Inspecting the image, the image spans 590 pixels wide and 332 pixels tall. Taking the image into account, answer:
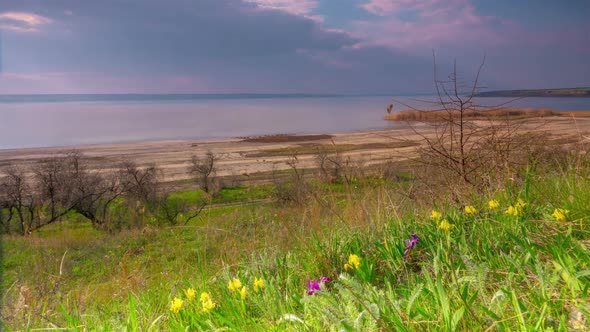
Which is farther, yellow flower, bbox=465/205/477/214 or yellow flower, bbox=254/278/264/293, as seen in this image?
yellow flower, bbox=465/205/477/214

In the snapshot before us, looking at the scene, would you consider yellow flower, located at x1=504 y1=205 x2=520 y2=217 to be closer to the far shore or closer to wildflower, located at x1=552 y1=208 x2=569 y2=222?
wildflower, located at x1=552 y1=208 x2=569 y2=222

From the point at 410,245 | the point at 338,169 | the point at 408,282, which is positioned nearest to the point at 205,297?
the point at 408,282

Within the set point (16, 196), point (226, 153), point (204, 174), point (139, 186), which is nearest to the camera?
point (16, 196)

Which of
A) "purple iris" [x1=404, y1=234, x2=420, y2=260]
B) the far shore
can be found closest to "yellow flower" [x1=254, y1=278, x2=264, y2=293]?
"purple iris" [x1=404, y1=234, x2=420, y2=260]

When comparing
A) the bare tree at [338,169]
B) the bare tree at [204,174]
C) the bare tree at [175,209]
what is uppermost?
the bare tree at [338,169]

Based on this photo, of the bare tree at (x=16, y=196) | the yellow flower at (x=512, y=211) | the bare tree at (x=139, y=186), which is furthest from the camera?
the bare tree at (x=139, y=186)

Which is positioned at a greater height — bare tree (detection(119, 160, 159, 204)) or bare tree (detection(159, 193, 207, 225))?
bare tree (detection(119, 160, 159, 204))

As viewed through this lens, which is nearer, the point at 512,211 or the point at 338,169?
the point at 512,211

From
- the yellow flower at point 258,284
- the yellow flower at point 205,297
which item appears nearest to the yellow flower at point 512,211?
the yellow flower at point 258,284

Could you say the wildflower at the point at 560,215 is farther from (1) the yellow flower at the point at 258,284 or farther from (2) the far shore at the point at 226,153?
(2) the far shore at the point at 226,153

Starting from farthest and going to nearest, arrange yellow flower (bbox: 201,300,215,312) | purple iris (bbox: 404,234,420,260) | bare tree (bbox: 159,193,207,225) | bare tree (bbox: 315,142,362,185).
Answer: bare tree (bbox: 159,193,207,225) < bare tree (bbox: 315,142,362,185) < purple iris (bbox: 404,234,420,260) < yellow flower (bbox: 201,300,215,312)

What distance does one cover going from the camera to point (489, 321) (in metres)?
1.59

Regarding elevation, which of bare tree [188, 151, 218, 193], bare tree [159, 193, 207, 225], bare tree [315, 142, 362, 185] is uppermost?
bare tree [315, 142, 362, 185]

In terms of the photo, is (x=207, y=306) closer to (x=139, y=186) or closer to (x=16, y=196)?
(x=139, y=186)
